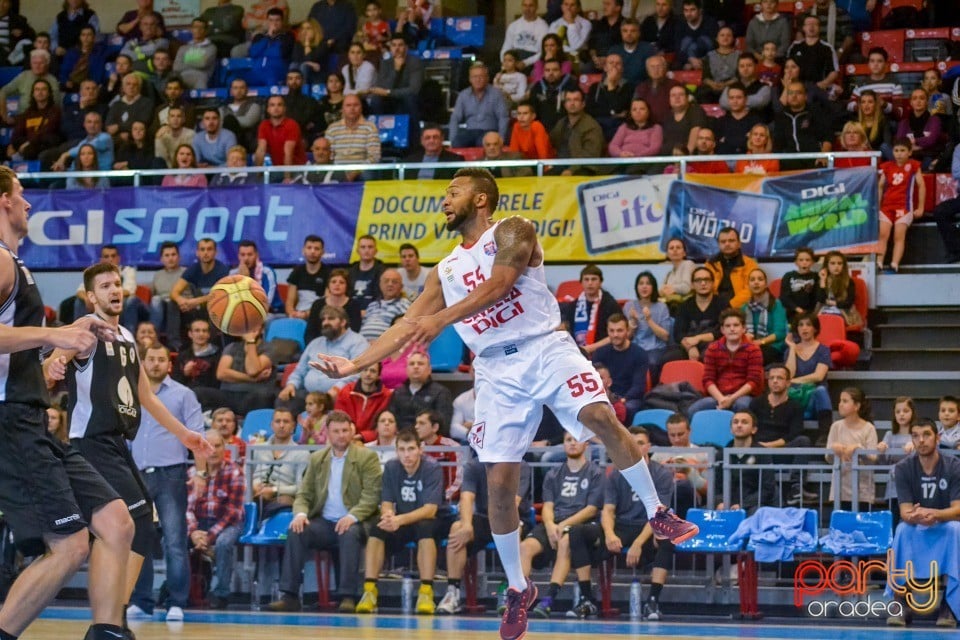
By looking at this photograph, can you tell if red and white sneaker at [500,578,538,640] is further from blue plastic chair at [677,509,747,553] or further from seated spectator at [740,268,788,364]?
seated spectator at [740,268,788,364]

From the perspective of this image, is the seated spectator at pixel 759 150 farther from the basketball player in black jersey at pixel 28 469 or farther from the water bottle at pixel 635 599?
the basketball player in black jersey at pixel 28 469

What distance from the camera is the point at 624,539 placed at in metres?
11.4

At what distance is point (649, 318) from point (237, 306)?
6.05m

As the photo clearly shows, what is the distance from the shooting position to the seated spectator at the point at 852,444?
447 inches

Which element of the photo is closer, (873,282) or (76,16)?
(873,282)

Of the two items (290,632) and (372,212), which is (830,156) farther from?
(290,632)

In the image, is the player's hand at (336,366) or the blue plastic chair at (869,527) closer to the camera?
the player's hand at (336,366)

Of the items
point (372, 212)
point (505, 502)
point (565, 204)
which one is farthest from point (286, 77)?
point (505, 502)

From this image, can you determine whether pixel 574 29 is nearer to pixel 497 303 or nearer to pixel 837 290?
pixel 837 290

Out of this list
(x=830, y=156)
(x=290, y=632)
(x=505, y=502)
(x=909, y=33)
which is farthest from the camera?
(x=909, y=33)

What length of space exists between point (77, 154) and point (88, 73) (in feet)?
10.4

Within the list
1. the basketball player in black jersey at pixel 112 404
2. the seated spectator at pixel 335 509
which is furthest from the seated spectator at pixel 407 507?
the basketball player in black jersey at pixel 112 404

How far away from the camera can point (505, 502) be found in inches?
298

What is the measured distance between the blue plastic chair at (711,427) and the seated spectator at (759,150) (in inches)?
136
